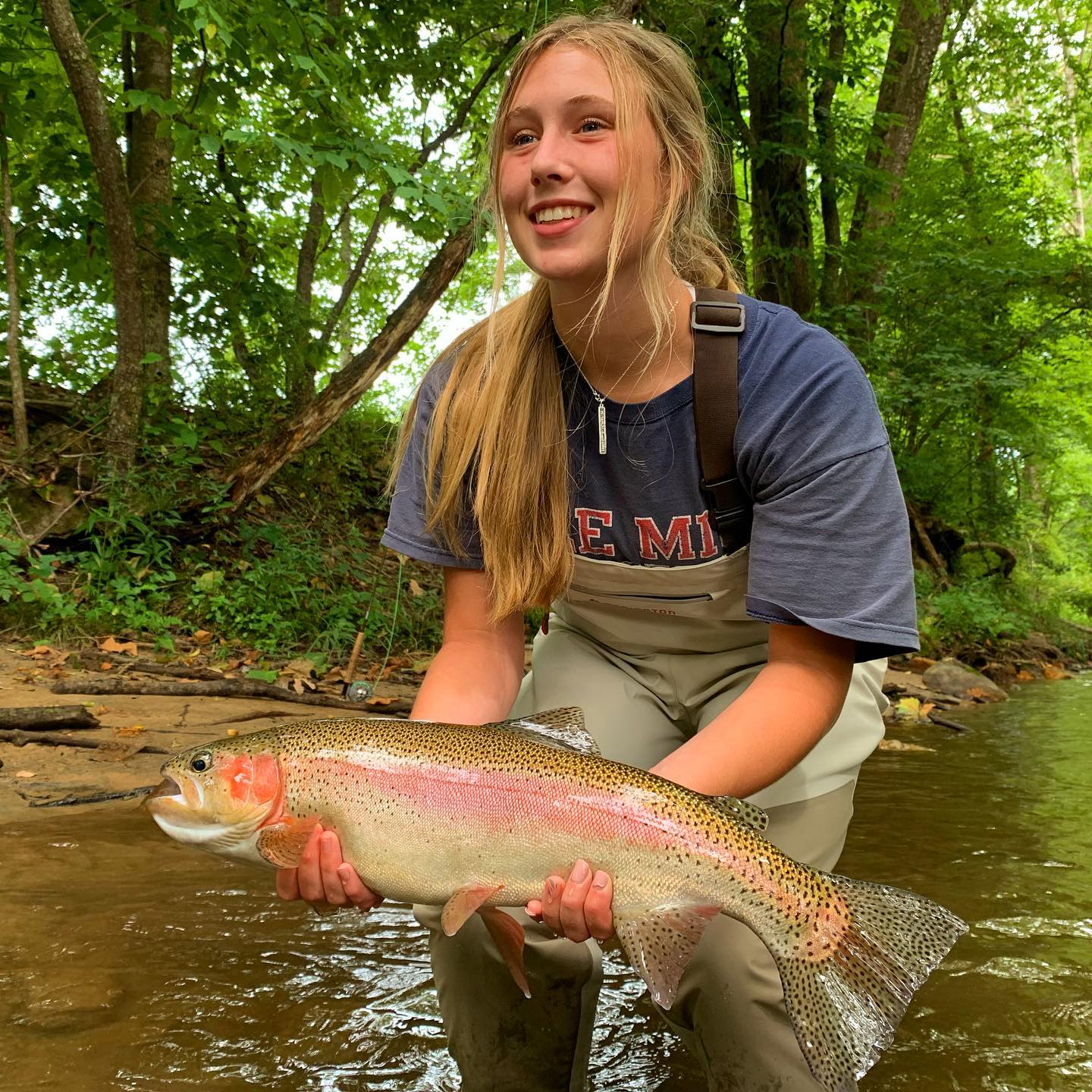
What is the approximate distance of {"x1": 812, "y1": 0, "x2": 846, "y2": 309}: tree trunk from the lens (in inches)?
464

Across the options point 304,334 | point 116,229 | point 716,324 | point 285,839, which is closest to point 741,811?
point 285,839

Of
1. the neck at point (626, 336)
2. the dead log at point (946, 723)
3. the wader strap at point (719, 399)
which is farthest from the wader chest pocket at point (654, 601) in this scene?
the dead log at point (946, 723)

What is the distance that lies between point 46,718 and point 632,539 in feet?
12.3

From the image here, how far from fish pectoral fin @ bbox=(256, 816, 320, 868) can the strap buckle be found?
1488mm

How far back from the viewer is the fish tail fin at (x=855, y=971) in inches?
73.9

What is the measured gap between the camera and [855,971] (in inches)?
75.3

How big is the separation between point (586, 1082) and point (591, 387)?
6.04 feet

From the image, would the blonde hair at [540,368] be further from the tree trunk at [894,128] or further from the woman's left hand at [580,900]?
the tree trunk at [894,128]

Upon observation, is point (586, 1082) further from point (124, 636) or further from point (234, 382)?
point (234, 382)

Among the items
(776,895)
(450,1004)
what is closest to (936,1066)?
(776,895)

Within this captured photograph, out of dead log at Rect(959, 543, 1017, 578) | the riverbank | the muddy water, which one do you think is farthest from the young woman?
dead log at Rect(959, 543, 1017, 578)

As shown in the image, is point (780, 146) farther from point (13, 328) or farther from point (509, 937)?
point (509, 937)

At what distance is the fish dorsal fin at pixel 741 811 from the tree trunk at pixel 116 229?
7.16 m

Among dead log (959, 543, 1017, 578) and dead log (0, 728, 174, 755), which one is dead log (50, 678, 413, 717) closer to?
dead log (0, 728, 174, 755)
